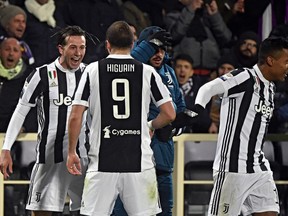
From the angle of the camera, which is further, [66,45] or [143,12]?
[143,12]

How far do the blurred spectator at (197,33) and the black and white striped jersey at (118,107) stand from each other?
4.16m

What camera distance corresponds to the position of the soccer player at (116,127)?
777 cm

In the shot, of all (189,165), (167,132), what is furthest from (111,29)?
(189,165)

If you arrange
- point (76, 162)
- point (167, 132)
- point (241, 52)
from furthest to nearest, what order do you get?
point (241, 52)
point (167, 132)
point (76, 162)

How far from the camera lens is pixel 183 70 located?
38.0 ft

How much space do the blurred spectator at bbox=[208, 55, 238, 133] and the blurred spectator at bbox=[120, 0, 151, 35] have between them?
39.6 inches

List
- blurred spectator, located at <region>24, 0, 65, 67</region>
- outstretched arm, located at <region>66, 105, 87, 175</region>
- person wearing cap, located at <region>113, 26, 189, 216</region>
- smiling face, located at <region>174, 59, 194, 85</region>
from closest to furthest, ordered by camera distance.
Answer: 1. outstretched arm, located at <region>66, 105, 87, 175</region>
2. person wearing cap, located at <region>113, 26, 189, 216</region>
3. smiling face, located at <region>174, 59, 194, 85</region>
4. blurred spectator, located at <region>24, 0, 65, 67</region>

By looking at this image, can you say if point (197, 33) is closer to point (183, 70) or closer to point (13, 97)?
point (183, 70)

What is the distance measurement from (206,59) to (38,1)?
6.24 feet

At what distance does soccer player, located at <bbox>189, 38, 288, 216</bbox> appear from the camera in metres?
8.22

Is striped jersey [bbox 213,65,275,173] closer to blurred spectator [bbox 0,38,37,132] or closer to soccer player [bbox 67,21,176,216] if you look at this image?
soccer player [bbox 67,21,176,216]

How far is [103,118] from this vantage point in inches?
306

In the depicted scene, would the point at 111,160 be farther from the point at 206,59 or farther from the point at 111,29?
the point at 206,59

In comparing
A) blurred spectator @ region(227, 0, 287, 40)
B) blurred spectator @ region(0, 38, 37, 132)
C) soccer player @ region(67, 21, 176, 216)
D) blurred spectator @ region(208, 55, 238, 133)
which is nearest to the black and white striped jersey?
soccer player @ region(67, 21, 176, 216)
